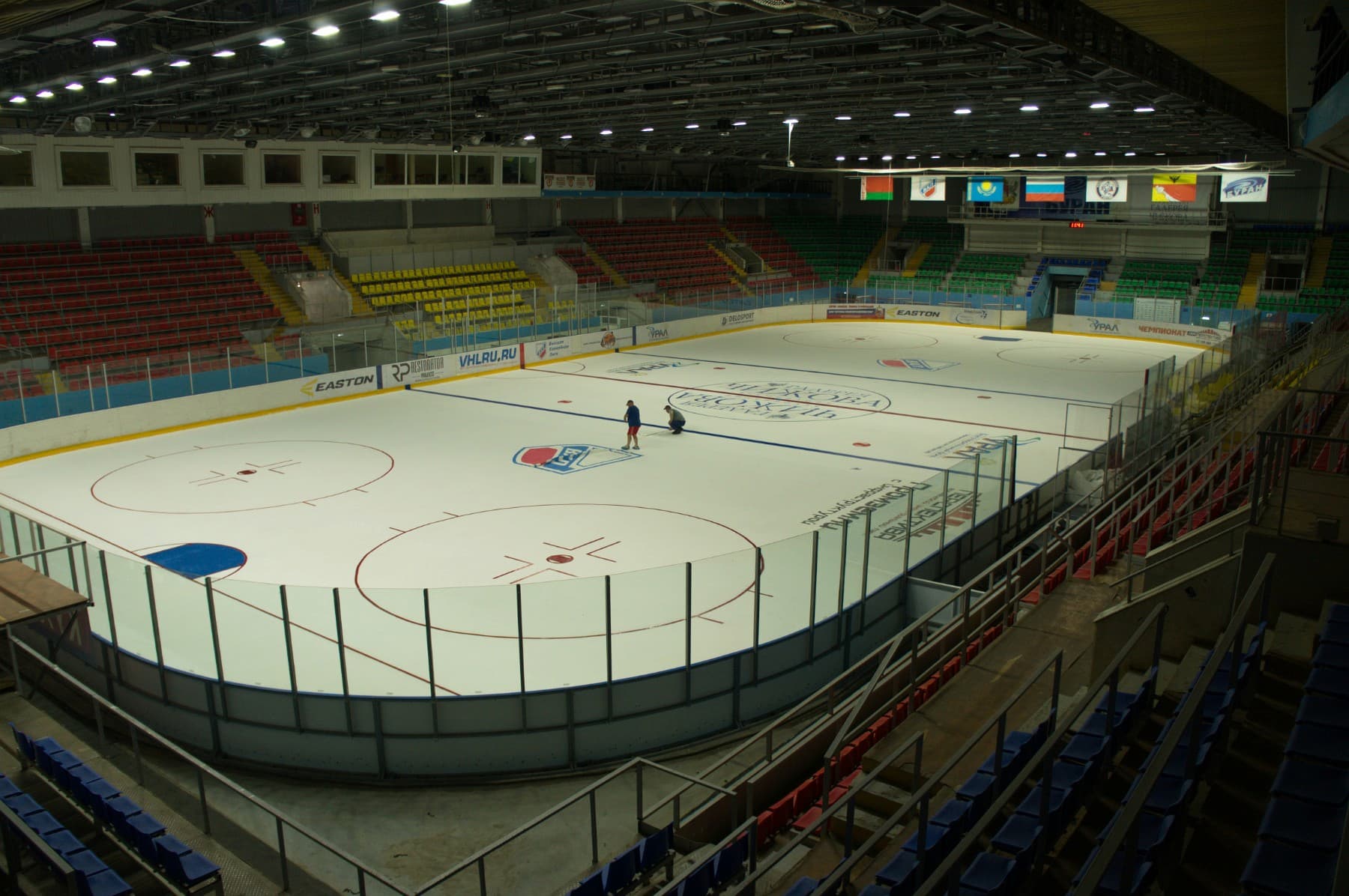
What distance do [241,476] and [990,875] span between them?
15.5 meters

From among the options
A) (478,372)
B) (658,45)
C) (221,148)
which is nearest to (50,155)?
(221,148)

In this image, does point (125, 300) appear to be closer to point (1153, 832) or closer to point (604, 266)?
point (604, 266)

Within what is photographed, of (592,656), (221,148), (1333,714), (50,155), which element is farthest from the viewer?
(221,148)

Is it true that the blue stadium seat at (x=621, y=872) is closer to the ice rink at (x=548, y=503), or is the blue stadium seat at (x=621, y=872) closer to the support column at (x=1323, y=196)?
the ice rink at (x=548, y=503)

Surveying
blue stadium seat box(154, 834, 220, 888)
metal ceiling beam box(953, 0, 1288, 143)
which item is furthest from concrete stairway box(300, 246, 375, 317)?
blue stadium seat box(154, 834, 220, 888)

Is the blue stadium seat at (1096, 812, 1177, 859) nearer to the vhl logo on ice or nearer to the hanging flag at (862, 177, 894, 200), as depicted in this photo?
the vhl logo on ice

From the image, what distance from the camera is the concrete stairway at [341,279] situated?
105 feet

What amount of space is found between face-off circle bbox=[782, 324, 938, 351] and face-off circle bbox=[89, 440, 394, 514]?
59.4 feet

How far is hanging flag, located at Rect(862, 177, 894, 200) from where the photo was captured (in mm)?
37406

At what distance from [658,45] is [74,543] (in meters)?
10.6

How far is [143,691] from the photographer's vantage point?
385 inches

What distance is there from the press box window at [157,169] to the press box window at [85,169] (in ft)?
2.57

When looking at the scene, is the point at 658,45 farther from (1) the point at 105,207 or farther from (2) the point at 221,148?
(1) the point at 105,207

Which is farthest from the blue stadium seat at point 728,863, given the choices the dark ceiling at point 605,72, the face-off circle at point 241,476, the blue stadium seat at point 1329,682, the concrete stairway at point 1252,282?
the concrete stairway at point 1252,282
